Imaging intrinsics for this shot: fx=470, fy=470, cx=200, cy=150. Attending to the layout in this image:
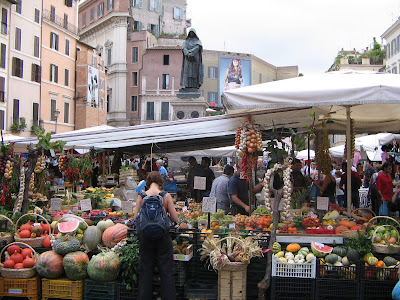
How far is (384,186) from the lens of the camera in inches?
395

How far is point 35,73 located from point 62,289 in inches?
1283

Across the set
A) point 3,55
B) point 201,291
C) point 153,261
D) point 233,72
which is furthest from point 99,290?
point 233,72

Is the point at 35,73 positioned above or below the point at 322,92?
above

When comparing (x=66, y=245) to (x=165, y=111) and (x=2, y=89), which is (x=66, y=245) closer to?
(x=2, y=89)

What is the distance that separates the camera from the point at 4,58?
31.3 metres

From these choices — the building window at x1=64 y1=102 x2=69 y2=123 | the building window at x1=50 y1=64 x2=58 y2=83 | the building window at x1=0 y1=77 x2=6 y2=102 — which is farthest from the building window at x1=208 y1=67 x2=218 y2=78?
the building window at x1=0 y1=77 x2=6 y2=102

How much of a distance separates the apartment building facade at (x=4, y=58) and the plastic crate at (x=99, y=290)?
92.3 feet

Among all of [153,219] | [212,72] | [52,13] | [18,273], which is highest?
[52,13]

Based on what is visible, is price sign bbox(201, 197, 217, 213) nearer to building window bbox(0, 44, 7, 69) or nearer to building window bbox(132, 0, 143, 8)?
building window bbox(0, 44, 7, 69)

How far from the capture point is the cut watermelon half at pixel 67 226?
6.00 meters

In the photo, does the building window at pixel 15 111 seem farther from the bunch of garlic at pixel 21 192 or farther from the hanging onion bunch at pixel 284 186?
the hanging onion bunch at pixel 284 186

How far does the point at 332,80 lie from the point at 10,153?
17.3ft

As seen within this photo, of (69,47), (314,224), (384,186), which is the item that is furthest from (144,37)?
(314,224)

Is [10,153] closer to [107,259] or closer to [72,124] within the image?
[107,259]
